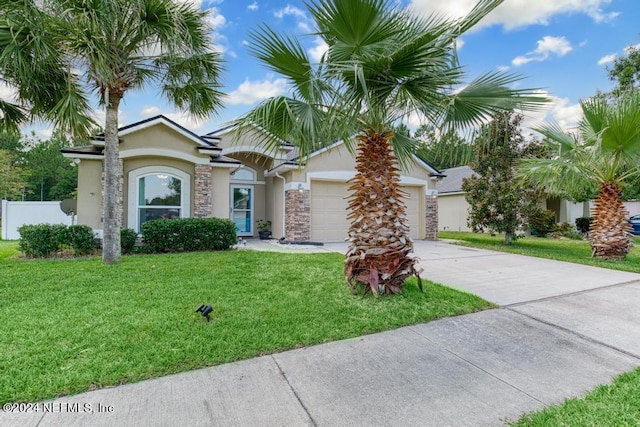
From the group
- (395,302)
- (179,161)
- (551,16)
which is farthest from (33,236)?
(551,16)

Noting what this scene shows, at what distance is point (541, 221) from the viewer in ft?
44.8

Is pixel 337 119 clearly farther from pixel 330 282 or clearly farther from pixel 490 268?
pixel 490 268

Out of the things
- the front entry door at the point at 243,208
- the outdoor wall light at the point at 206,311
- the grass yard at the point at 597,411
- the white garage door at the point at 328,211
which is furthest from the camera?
the front entry door at the point at 243,208

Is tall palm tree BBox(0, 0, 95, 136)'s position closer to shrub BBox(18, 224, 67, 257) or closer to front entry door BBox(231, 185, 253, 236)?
shrub BBox(18, 224, 67, 257)

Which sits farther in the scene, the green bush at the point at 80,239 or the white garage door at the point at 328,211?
the white garage door at the point at 328,211

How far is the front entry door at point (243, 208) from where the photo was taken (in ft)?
49.7

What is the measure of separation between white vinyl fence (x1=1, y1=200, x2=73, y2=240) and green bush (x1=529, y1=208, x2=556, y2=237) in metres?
21.3

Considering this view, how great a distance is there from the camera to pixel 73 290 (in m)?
5.47

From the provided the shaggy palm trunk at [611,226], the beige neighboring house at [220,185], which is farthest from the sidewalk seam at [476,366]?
the shaggy palm trunk at [611,226]

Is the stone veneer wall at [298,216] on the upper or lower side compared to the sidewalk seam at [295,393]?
upper

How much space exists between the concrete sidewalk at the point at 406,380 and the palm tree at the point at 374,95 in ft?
5.17

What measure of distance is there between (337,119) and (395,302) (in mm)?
3063

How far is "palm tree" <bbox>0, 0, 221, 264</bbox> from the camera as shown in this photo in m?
6.53

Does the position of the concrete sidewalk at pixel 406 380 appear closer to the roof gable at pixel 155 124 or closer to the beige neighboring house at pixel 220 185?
the beige neighboring house at pixel 220 185
